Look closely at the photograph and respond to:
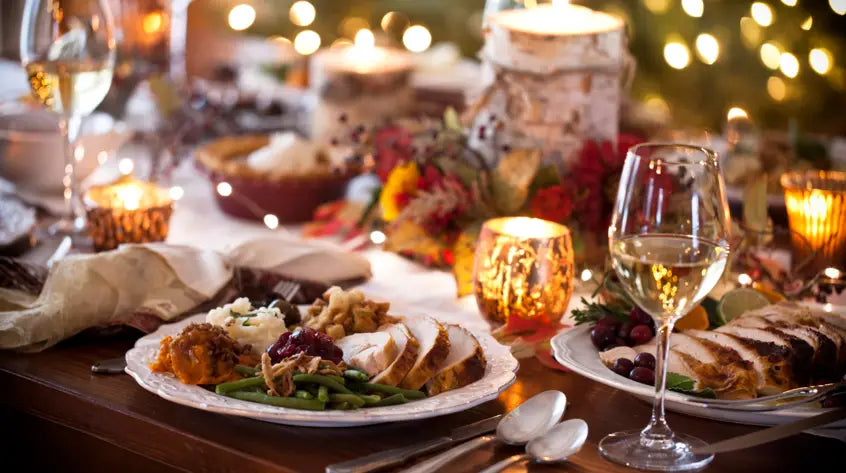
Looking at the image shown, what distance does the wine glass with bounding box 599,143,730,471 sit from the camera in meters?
0.94

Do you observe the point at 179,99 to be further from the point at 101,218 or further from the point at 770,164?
the point at 770,164

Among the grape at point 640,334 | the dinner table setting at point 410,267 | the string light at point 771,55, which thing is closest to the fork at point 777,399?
the dinner table setting at point 410,267

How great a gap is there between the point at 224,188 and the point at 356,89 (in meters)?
0.37

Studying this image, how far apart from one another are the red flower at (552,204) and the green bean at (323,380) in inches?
26.4

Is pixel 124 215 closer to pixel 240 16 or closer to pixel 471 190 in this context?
pixel 471 190

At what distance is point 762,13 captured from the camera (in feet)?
8.99

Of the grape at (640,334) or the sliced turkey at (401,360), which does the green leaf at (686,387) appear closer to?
the grape at (640,334)

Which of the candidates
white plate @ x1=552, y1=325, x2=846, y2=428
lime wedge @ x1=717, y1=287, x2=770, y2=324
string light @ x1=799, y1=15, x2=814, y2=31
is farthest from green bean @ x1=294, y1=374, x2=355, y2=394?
string light @ x1=799, y1=15, x2=814, y2=31

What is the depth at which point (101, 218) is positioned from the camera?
1.58m

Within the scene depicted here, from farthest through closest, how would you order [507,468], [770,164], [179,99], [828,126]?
1. [828,126]
2. [179,99]
3. [770,164]
4. [507,468]

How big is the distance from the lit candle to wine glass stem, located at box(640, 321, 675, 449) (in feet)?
3.99

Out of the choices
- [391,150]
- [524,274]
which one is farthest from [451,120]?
[524,274]

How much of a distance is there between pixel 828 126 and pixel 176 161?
217 centimetres

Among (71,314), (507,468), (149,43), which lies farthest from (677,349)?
(149,43)
